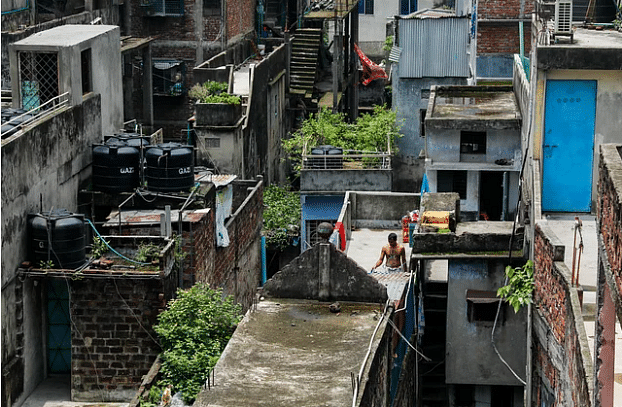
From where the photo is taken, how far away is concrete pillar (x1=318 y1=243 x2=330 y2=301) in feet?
69.4

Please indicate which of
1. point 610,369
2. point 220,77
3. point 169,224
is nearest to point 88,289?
point 169,224

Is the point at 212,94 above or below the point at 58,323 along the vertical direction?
above

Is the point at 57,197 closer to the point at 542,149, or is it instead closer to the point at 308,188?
the point at 542,149

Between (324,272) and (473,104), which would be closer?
(324,272)

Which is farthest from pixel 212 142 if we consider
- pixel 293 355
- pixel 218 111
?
pixel 293 355

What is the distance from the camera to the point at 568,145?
25.6m

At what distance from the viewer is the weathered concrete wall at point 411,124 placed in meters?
45.7

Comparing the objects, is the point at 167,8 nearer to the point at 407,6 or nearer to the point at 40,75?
the point at 407,6

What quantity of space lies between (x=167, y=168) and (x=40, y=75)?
369 centimetres

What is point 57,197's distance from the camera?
26.0 meters

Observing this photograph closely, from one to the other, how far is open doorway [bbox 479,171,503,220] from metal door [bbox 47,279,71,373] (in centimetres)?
1379

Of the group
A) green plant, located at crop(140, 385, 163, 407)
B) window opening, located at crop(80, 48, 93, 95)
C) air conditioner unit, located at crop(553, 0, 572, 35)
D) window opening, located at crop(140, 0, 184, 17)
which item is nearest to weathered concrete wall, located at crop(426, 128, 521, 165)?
air conditioner unit, located at crop(553, 0, 572, 35)

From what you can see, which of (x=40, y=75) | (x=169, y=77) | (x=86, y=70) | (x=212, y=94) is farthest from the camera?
(x=169, y=77)

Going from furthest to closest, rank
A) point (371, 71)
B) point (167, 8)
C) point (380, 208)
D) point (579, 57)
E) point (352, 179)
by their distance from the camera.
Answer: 1. point (371, 71)
2. point (167, 8)
3. point (352, 179)
4. point (380, 208)
5. point (579, 57)
